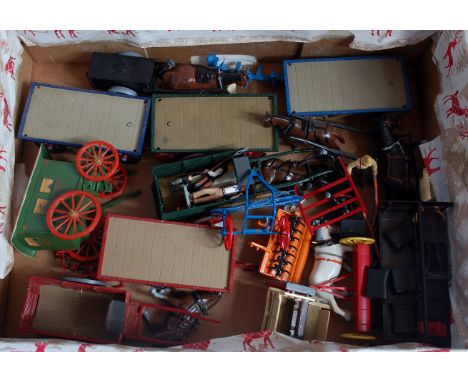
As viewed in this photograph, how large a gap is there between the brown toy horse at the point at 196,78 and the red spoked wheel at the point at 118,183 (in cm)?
65

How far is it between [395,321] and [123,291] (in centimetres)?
158

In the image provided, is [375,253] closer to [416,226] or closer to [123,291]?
[416,226]

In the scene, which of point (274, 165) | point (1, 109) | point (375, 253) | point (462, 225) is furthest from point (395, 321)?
point (1, 109)

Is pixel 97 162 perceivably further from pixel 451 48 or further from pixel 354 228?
pixel 451 48

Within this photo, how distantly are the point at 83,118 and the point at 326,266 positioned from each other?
1777 mm

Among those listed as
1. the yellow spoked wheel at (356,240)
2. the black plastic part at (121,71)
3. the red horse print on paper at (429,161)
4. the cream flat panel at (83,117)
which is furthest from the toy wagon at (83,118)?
the red horse print on paper at (429,161)

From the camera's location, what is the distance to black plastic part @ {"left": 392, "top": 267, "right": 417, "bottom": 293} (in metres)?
2.70

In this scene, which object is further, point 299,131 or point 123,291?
point 299,131

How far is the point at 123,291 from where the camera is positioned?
8.75ft

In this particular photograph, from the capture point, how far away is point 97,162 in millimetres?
2721

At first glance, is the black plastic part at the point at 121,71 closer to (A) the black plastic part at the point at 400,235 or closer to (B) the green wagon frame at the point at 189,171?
(B) the green wagon frame at the point at 189,171

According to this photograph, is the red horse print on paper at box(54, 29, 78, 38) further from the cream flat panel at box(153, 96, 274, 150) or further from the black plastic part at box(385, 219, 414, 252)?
the black plastic part at box(385, 219, 414, 252)

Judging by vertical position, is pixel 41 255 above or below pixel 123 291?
above

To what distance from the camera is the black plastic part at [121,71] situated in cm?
301
